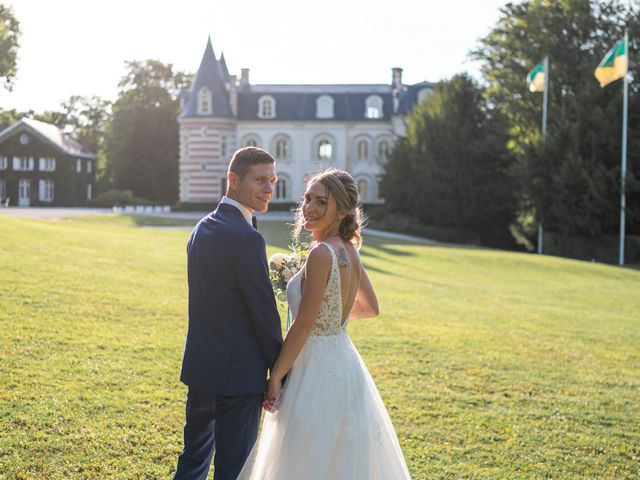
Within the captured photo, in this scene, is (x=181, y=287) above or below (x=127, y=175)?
below

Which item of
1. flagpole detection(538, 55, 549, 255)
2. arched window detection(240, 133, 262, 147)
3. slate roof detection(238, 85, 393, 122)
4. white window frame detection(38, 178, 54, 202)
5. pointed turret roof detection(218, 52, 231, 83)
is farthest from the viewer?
white window frame detection(38, 178, 54, 202)

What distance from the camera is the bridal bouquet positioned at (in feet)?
14.5

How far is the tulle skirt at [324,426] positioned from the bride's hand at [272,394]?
0.05m

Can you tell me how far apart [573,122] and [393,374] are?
87.9ft

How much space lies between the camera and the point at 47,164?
6209 cm

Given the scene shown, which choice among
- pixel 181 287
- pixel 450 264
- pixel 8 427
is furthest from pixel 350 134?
pixel 8 427

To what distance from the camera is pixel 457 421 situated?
23.5 feet

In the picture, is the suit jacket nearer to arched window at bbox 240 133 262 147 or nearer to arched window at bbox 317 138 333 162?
arched window at bbox 240 133 262 147

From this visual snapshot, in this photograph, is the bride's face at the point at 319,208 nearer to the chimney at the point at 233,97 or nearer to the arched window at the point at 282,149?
the chimney at the point at 233,97

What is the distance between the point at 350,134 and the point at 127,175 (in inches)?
786

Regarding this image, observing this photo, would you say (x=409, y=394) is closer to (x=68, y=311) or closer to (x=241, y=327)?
(x=241, y=327)

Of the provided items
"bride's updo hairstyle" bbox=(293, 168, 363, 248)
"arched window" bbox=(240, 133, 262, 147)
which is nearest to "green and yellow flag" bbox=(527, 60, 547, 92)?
"arched window" bbox=(240, 133, 262, 147)

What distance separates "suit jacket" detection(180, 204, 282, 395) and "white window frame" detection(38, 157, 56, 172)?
62.1 m

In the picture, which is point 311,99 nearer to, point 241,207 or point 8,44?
point 8,44
